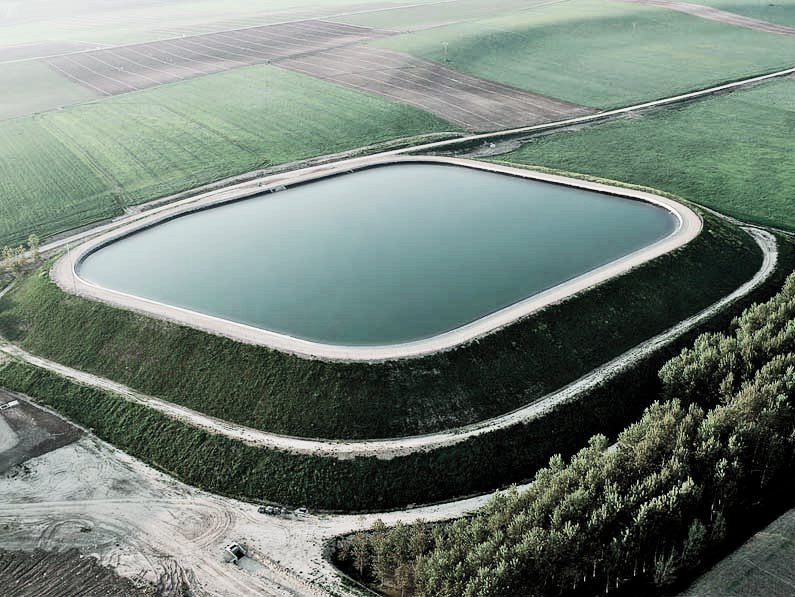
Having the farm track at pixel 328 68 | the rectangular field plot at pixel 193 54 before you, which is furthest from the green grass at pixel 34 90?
the farm track at pixel 328 68

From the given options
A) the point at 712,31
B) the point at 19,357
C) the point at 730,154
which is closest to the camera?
the point at 19,357

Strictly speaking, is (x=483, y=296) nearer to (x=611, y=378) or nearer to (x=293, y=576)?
(x=611, y=378)

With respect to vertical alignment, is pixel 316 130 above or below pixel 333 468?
above

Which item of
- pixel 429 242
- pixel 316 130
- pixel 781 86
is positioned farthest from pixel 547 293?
pixel 781 86

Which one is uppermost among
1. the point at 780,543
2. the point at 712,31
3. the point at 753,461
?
the point at 712,31

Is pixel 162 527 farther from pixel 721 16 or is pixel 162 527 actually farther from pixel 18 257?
pixel 721 16

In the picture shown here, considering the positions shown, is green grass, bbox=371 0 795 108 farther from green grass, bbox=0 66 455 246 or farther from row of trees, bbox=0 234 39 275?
row of trees, bbox=0 234 39 275

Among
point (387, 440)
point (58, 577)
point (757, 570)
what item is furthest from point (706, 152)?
point (58, 577)

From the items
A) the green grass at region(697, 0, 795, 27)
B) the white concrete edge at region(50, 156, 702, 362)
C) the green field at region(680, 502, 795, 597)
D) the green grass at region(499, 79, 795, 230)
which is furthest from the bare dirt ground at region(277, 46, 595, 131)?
the green grass at region(697, 0, 795, 27)

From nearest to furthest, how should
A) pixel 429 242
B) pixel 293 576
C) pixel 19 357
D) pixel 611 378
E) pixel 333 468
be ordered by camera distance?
pixel 293 576
pixel 333 468
pixel 611 378
pixel 19 357
pixel 429 242
